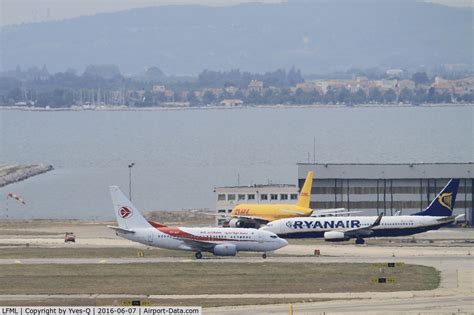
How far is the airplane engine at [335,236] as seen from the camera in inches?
4427

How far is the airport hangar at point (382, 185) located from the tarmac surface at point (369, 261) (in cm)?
907

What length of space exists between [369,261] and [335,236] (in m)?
17.4

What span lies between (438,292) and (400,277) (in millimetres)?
7291

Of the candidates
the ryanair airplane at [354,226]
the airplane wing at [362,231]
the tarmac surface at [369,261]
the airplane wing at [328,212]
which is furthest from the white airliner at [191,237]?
the airplane wing at [328,212]

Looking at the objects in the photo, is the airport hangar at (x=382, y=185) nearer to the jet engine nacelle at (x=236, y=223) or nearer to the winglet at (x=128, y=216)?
the jet engine nacelle at (x=236, y=223)

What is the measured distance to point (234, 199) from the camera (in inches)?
5586

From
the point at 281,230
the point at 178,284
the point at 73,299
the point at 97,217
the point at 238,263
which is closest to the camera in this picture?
the point at 73,299

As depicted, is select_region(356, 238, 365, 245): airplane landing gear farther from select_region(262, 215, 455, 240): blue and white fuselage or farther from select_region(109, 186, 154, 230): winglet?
select_region(109, 186, 154, 230): winglet

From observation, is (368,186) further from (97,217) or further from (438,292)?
(438,292)

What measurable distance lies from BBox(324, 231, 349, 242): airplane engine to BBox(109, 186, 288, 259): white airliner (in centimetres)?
1325

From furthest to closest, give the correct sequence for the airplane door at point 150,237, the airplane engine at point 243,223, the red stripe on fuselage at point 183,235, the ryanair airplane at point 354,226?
the airplane engine at point 243,223
the ryanair airplane at point 354,226
the airplane door at point 150,237
the red stripe on fuselage at point 183,235

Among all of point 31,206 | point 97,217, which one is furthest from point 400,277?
point 31,206

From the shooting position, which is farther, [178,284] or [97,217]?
[97,217]

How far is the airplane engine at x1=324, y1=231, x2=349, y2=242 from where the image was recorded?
4427 inches
